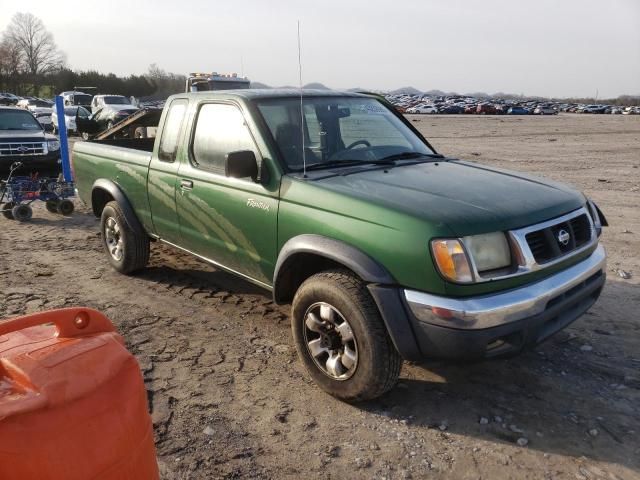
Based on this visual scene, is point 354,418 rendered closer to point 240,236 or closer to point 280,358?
point 280,358

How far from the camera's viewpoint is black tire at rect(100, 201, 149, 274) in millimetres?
5340

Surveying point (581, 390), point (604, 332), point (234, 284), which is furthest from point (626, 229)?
point (234, 284)

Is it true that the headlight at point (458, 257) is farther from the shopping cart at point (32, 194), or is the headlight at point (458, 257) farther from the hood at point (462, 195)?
the shopping cart at point (32, 194)

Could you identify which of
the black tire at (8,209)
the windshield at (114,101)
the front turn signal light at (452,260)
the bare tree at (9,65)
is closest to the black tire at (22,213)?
the black tire at (8,209)

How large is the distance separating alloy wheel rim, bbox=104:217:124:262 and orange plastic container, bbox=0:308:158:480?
384 cm

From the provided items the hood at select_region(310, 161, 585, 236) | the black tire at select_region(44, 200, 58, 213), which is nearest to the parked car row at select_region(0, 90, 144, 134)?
the black tire at select_region(44, 200, 58, 213)

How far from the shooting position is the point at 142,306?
4.86m

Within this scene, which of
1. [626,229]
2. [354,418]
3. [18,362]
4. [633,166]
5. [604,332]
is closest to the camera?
[18,362]

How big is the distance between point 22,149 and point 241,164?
8.52m

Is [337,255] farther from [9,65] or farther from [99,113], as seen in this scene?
[9,65]

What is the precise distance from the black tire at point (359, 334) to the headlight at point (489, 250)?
62 cm

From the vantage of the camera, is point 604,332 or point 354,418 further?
point 604,332

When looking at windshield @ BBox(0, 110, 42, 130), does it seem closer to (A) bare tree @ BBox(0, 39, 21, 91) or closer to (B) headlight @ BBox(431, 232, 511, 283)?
(B) headlight @ BBox(431, 232, 511, 283)

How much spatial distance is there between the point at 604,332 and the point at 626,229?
11.6ft
